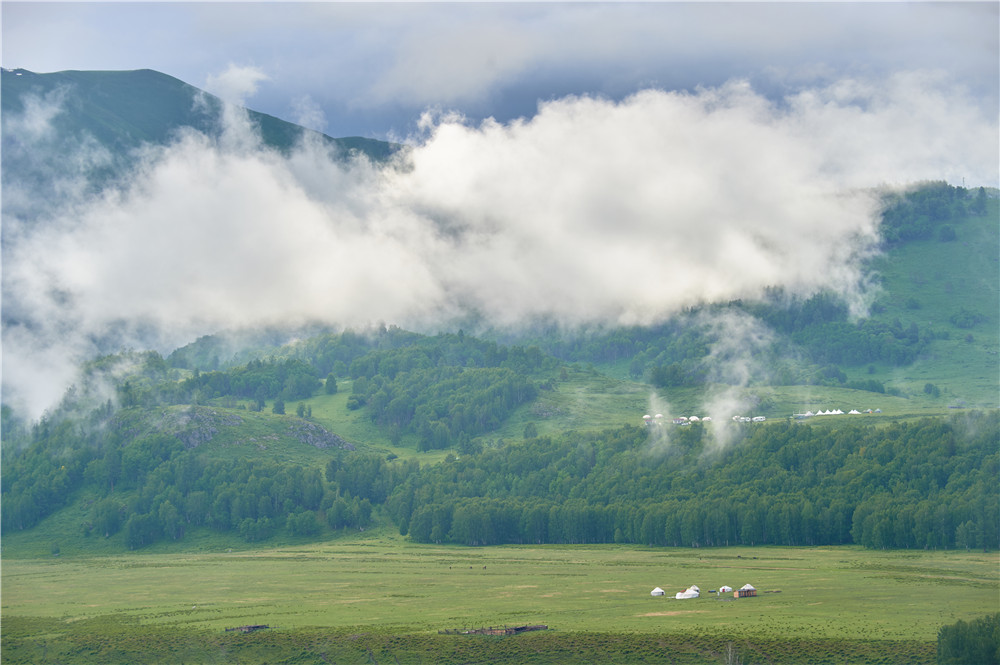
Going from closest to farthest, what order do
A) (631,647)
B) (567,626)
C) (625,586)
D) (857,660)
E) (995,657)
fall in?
(995,657)
(857,660)
(631,647)
(567,626)
(625,586)

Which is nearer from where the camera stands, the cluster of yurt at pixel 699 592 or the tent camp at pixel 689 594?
the cluster of yurt at pixel 699 592

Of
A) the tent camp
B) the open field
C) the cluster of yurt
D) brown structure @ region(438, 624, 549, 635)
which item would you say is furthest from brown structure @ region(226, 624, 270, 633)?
the tent camp

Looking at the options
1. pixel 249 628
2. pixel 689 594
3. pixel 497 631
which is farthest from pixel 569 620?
pixel 249 628

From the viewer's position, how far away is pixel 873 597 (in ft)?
531

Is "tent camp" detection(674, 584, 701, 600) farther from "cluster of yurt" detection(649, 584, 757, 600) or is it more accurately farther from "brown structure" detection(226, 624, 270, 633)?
"brown structure" detection(226, 624, 270, 633)

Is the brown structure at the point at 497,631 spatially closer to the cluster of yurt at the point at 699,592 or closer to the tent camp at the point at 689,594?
the tent camp at the point at 689,594

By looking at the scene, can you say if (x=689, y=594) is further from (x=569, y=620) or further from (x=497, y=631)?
(x=497, y=631)

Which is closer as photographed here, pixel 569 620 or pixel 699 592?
pixel 569 620

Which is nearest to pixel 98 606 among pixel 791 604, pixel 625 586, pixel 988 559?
pixel 625 586

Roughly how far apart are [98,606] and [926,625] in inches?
5824

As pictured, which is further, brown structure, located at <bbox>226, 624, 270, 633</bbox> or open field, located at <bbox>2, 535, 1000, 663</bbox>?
brown structure, located at <bbox>226, 624, 270, 633</bbox>

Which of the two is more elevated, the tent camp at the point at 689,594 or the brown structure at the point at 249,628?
the tent camp at the point at 689,594

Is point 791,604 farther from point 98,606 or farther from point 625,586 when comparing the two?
point 98,606

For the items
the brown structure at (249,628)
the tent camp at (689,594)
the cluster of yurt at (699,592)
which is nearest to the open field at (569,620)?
the tent camp at (689,594)
